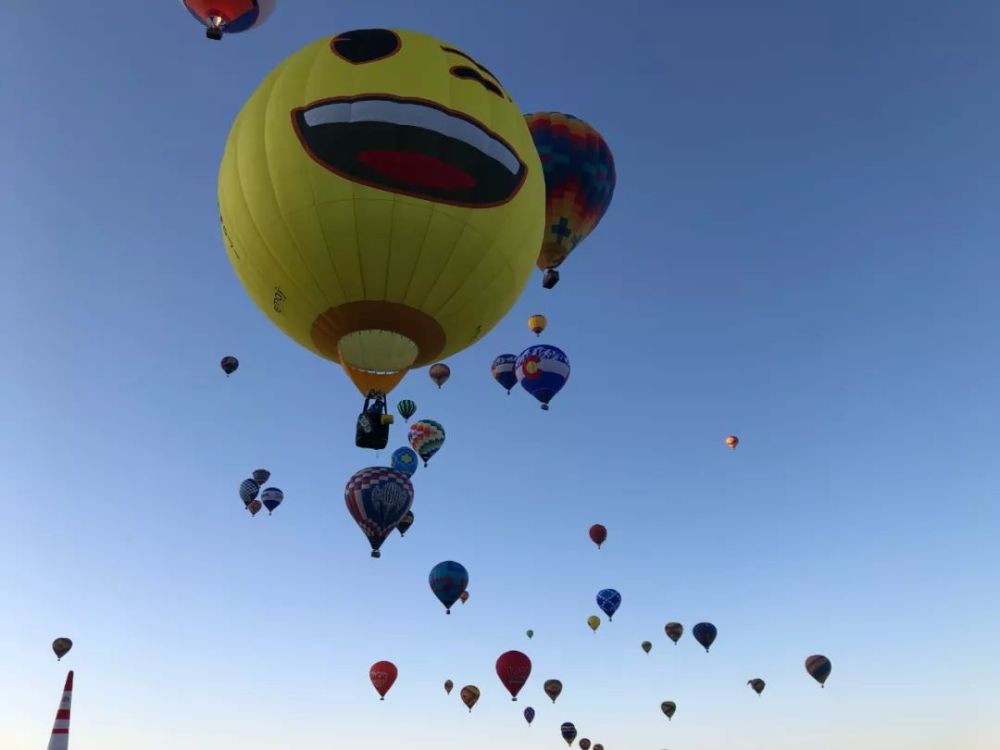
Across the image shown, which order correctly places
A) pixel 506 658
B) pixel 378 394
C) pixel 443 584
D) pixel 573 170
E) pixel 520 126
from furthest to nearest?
1. pixel 506 658
2. pixel 443 584
3. pixel 573 170
4. pixel 378 394
5. pixel 520 126

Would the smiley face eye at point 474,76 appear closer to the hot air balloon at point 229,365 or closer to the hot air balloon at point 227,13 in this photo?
the hot air balloon at point 227,13

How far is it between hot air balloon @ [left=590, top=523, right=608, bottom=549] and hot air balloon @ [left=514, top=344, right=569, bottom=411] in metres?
14.2

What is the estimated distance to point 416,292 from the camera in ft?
36.1

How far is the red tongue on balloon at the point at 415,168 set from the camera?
9.99 meters

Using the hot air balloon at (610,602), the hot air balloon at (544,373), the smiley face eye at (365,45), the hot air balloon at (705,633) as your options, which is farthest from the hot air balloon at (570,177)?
the hot air balloon at (705,633)

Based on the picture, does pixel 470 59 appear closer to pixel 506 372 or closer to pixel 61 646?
pixel 506 372

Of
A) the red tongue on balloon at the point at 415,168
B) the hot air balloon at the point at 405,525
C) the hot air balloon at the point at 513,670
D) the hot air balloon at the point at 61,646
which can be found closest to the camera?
the red tongue on balloon at the point at 415,168

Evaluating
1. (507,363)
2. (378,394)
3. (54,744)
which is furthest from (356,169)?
(507,363)

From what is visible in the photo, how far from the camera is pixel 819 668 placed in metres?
39.9

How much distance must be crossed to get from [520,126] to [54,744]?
1039 centimetres

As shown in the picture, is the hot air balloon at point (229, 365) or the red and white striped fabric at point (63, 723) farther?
the hot air balloon at point (229, 365)

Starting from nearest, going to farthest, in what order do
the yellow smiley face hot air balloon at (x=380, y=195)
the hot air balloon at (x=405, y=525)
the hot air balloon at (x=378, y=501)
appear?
the yellow smiley face hot air balloon at (x=380, y=195) → the hot air balloon at (x=378, y=501) → the hot air balloon at (x=405, y=525)

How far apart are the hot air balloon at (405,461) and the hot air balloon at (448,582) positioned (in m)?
4.62

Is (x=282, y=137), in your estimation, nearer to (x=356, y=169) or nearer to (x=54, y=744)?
(x=356, y=169)
